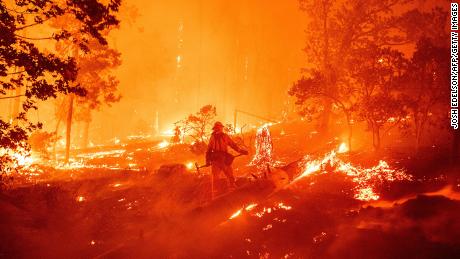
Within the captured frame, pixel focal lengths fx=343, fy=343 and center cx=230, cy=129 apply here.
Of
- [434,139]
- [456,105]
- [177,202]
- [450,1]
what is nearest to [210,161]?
[177,202]

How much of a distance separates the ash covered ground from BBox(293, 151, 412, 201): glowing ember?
179mm

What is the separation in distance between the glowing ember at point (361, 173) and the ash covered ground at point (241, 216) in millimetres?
179

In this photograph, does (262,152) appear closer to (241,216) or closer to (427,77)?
(427,77)

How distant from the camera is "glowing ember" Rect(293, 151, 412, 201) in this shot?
12.7 meters

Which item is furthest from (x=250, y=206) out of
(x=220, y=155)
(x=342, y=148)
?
(x=342, y=148)

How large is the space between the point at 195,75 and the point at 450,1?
67.1 m

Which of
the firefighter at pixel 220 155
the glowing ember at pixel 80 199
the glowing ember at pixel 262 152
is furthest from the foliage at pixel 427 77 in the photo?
the glowing ember at pixel 80 199

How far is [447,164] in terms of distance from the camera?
15.3 metres

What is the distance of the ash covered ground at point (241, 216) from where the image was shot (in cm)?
775

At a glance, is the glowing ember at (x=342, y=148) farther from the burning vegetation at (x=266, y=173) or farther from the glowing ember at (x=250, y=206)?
the glowing ember at (x=250, y=206)

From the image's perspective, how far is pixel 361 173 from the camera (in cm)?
1526

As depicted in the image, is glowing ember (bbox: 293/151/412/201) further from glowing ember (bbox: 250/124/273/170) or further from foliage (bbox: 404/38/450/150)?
foliage (bbox: 404/38/450/150)

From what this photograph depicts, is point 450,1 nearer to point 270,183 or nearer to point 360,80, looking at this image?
point 360,80

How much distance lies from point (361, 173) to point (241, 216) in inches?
308
